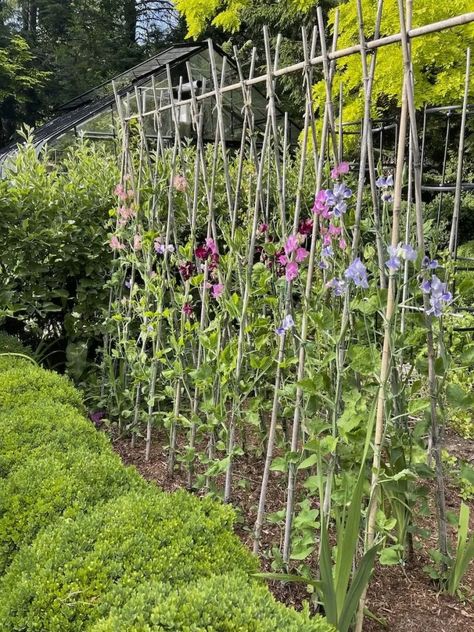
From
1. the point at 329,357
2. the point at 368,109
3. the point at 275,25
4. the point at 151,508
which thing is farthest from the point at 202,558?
the point at 275,25

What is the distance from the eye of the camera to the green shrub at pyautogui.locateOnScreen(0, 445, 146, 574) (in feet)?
5.80

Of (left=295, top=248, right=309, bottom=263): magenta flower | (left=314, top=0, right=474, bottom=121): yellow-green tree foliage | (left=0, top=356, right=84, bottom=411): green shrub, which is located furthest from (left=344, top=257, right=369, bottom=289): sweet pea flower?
(left=314, top=0, right=474, bottom=121): yellow-green tree foliage

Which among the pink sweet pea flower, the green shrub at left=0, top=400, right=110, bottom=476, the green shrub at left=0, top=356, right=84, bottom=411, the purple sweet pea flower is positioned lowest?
the green shrub at left=0, top=400, right=110, bottom=476

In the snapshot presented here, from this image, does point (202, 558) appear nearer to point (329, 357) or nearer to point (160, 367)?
point (329, 357)

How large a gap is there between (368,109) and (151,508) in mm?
1314

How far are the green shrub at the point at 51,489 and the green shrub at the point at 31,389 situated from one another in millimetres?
558

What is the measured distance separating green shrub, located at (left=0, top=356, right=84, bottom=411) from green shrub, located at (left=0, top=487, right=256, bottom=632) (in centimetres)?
101

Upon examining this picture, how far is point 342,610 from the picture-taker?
60.3 inches

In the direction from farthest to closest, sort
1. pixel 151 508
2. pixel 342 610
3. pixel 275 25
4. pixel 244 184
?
pixel 275 25, pixel 244 184, pixel 151 508, pixel 342 610

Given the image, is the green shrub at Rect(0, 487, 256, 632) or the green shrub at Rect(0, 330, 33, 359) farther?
the green shrub at Rect(0, 330, 33, 359)

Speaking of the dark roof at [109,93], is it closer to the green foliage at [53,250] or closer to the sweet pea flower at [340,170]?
the green foliage at [53,250]

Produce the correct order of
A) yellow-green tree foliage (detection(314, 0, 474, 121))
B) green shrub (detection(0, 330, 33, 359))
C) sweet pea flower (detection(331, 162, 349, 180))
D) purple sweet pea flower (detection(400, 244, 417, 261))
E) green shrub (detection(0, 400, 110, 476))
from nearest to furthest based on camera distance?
purple sweet pea flower (detection(400, 244, 417, 261)) → sweet pea flower (detection(331, 162, 349, 180)) → green shrub (detection(0, 400, 110, 476)) → green shrub (detection(0, 330, 33, 359)) → yellow-green tree foliage (detection(314, 0, 474, 121))

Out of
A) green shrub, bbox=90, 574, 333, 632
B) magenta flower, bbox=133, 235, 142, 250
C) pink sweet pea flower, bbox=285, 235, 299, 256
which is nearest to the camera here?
green shrub, bbox=90, 574, 333, 632

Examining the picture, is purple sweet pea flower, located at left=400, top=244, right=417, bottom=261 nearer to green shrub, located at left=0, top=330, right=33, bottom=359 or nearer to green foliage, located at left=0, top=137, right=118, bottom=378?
green foliage, located at left=0, top=137, right=118, bottom=378
